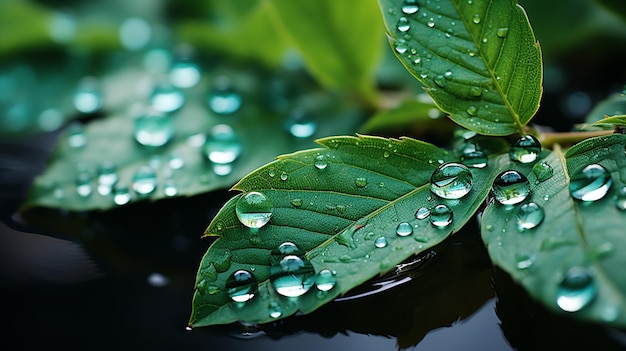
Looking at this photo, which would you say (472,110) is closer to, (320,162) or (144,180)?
(320,162)

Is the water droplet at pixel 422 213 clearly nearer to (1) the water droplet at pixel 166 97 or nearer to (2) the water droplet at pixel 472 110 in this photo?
(2) the water droplet at pixel 472 110

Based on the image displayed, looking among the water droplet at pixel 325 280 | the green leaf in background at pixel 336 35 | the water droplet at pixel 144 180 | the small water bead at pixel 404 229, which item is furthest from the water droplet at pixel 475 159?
the water droplet at pixel 144 180

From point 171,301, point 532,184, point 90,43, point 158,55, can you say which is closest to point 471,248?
point 532,184

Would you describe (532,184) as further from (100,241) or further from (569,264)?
(100,241)

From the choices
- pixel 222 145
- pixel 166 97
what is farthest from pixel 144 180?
pixel 166 97

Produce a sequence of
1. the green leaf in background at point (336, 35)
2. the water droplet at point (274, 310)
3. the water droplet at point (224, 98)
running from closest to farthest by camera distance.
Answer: the water droplet at point (274, 310)
the green leaf in background at point (336, 35)
the water droplet at point (224, 98)

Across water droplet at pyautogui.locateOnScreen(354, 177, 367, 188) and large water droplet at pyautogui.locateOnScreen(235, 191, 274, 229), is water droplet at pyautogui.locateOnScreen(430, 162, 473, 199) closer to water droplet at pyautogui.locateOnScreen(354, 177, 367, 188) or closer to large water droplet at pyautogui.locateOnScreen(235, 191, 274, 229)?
water droplet at pyautogui.locateOnScreen(354, 177, 367, 188)

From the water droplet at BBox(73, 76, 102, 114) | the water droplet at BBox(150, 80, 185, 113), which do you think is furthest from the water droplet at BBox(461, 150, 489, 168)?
the water droplet at BBox(73, 76, 102, 114)
